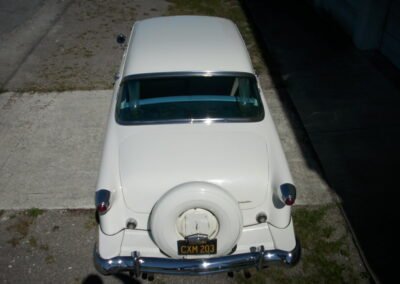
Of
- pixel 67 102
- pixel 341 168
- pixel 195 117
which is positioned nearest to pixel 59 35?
pixel 67 102

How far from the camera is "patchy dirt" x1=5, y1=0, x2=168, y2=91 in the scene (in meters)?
7.52

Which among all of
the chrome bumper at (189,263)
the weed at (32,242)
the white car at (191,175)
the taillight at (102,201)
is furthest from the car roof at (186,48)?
the weed at (32,242)

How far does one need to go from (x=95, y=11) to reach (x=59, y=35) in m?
1.80

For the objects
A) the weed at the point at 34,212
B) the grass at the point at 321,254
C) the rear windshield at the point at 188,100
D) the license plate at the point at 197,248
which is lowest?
the grass at the point at 321,254

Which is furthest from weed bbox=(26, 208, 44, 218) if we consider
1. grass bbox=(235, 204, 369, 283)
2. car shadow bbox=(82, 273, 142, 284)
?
grass bbox=(235, 204, 369, 283)

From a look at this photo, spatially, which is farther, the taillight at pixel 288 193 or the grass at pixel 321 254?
the grass at pixel 321 254

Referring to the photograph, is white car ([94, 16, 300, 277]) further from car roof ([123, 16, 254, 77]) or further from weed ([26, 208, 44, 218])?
weed ([26, 208, 44, 218])

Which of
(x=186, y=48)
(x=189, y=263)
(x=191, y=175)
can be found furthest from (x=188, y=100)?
(x=189, y=263)

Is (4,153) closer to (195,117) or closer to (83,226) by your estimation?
(83,226)

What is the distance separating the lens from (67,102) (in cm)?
686

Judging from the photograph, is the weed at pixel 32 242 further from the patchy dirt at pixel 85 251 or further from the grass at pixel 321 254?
the grass at pixel 321 254

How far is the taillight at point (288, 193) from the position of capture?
3.55m

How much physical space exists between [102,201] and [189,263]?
0.92m

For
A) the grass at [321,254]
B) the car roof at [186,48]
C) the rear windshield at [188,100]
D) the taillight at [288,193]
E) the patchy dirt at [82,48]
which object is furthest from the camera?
the patchy dirt at [82,48]
